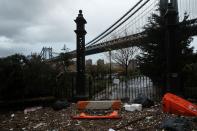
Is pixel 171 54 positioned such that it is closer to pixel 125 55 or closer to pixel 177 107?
pixel 177 107

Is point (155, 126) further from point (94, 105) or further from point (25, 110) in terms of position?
point (25, 110)

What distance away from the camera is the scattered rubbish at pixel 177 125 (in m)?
7.18

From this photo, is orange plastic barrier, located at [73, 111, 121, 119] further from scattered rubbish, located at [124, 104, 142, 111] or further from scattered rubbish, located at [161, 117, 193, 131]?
scattered rubbish, located at [161, 117, 193, 131]

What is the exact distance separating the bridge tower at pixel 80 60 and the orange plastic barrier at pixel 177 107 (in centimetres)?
412

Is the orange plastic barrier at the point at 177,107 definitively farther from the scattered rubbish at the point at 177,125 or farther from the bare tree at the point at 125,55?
the bare tree at the point at 125,55

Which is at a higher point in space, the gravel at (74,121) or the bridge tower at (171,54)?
the bridge tower at (171,54)

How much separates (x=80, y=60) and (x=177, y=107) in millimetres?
5035

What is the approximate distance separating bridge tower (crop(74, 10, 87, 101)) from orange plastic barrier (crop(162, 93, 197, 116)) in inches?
162

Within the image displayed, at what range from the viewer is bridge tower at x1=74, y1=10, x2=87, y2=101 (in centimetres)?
1248

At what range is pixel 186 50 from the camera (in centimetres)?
1714

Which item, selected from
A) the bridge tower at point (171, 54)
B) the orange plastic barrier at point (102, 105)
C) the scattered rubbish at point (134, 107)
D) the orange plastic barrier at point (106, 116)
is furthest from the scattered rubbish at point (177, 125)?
the bridge tower at point (171, 54)

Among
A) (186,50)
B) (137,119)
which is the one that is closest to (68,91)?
(137,119)

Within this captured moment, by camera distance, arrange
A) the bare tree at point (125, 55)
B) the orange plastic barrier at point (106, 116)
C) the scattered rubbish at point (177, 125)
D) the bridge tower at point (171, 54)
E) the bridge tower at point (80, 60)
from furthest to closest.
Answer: the bare tree at point (125, 55) → the bridge tower at point (80, 60) → the bridge tower at point (171, 54) → the orange plastic barrier at point (106, 116) → the scattered rubbish at point (177, 125)

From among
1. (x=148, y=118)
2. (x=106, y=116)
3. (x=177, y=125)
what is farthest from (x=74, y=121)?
(x=177, y=125)
